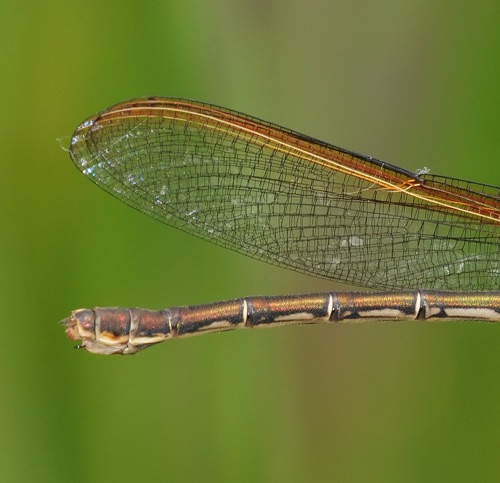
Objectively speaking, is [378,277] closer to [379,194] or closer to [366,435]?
[379,194]

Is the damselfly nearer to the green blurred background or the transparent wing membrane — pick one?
the transparent wing membrane

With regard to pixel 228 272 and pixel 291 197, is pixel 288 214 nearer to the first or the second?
pixel 291 197

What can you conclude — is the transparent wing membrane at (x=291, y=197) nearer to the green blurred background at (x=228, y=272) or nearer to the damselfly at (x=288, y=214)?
the damselfly at (x=288, y=214)

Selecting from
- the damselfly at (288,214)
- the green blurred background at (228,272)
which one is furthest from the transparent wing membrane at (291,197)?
the green blurred background at (228,272)

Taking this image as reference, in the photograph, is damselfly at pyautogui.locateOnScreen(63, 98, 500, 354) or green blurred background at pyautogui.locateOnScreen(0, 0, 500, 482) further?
green blurred background at pyautogui.locateOnScreen(0, 0, 500, 482)

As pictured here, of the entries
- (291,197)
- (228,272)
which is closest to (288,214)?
(291,197)

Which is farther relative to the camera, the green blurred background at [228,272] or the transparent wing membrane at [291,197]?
the green blurred background at [228,272]

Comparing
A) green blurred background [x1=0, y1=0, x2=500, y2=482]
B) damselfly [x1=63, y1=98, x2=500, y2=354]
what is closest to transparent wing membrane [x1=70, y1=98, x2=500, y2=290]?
damselfly [x1=63, y1=98, x2=500, y2=354]
